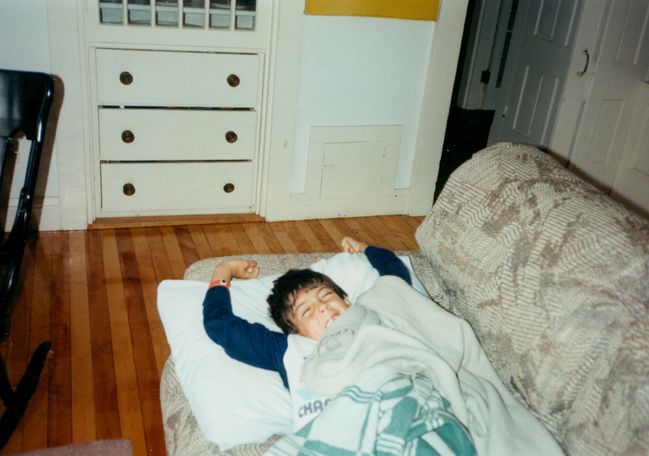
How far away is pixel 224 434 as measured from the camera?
1.27 meters

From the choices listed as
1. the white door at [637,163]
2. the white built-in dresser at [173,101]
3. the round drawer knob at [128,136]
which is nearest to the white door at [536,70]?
the white door at [637,163]

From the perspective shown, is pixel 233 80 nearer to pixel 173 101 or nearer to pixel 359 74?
pixel 173 101

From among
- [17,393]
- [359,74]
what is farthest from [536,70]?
[17,393]

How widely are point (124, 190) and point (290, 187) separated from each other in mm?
794

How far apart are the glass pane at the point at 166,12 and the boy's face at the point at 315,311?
1.65 m

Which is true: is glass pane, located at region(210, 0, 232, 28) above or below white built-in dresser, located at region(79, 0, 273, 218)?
above

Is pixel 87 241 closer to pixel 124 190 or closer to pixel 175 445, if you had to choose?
pixel 124 190

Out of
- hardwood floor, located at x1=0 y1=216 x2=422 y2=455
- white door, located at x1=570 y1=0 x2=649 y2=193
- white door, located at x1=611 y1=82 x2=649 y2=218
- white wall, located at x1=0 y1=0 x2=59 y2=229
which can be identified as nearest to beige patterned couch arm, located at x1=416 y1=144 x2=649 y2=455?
hardwood floor, located at x1=0 y1=216 x2=422 y2=455

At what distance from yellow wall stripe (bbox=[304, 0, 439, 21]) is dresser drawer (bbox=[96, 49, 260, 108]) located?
37 cm

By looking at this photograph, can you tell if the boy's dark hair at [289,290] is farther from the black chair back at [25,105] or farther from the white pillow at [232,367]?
the black chair back at [25,105]

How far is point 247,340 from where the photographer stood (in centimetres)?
143

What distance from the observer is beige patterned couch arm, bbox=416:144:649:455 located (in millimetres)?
1089

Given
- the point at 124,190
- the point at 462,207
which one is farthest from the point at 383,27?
the point at 462,207

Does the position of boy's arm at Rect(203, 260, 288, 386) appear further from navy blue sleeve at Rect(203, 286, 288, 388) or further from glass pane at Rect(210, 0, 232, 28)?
glass pane at Rect(210, 0, 232, 28)
